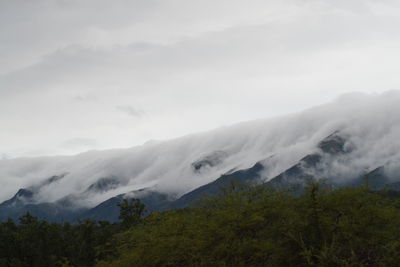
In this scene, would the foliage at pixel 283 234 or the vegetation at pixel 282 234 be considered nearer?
the vegetation at pixel 282 234

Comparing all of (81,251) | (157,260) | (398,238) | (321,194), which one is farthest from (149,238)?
(81,251)

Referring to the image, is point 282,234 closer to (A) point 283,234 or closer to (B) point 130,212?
(A) point 283,234

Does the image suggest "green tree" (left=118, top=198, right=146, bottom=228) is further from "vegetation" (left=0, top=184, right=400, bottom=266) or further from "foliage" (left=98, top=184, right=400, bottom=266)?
"foliage" (left=98, top=184, right=400, bottom=266)

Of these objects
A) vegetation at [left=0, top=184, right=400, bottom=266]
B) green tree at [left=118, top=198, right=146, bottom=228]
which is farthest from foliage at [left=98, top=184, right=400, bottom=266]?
green tree at [left=118, top=198, right=146, bottom=228]

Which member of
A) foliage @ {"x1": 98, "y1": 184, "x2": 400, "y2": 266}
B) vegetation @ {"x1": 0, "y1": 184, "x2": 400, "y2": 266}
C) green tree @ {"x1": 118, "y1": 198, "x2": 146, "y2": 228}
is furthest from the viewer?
green tree @ {"x1": 118, "y1": 198, "x2": 146, "y2": 228}

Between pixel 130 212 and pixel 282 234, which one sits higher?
pixel 130 212

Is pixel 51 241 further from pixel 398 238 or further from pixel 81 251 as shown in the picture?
pixel 398 238

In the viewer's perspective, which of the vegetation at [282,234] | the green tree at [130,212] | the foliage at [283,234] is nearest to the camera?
the vegetation at [282,234]

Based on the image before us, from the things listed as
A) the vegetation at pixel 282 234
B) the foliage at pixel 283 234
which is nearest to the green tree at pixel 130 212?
the vegetation at pixel 282 234

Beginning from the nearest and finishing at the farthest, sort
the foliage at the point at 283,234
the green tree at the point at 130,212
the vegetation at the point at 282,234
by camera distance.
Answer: the vegetation at the point at 282,234 → the foliage at the point at 283,234 → the green tree at the point at 130,212

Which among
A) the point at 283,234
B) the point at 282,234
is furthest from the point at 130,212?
the point at 283,234

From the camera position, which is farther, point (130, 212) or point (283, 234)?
point (130, 212)

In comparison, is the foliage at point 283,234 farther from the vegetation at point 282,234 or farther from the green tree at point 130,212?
the green tree at point 130,212

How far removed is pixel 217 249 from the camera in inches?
1250
